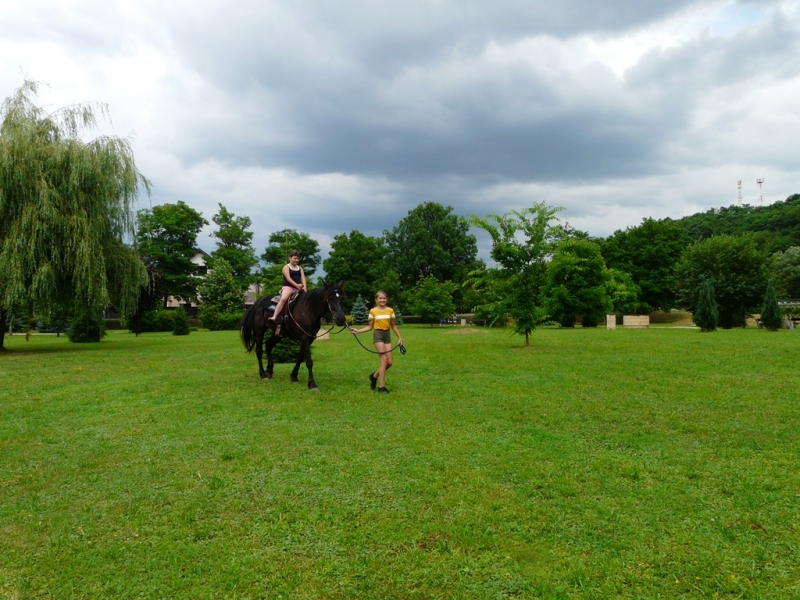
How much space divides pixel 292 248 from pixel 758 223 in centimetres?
7502

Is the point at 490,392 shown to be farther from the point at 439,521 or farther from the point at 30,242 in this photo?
the point at 30,242

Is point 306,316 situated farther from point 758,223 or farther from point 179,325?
point 758,223

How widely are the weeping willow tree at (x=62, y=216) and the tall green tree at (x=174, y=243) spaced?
31284 millimetres

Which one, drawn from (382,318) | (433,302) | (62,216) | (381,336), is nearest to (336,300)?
(382,318)

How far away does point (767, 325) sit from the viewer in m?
29.3

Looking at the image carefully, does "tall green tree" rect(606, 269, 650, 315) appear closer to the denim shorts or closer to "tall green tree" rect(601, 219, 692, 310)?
"tall green tree" rect(601, 219, 692, 310)

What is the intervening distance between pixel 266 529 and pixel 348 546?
0.68m

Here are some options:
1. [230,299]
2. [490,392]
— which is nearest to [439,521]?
[490,392]

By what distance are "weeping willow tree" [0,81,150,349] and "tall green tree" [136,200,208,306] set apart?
31.3 meters

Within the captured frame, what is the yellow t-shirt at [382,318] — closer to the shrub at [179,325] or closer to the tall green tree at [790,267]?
the shrub at [179,325]

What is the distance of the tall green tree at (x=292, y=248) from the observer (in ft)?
226

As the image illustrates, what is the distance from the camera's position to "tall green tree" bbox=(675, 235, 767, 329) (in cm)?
3919

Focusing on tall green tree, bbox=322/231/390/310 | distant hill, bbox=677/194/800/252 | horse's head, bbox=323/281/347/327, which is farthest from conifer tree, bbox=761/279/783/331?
distant hill, bbox=677/194/800/252

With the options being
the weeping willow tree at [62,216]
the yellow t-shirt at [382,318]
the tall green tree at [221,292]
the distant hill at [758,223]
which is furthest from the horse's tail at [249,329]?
the distant hill at [758,223]
